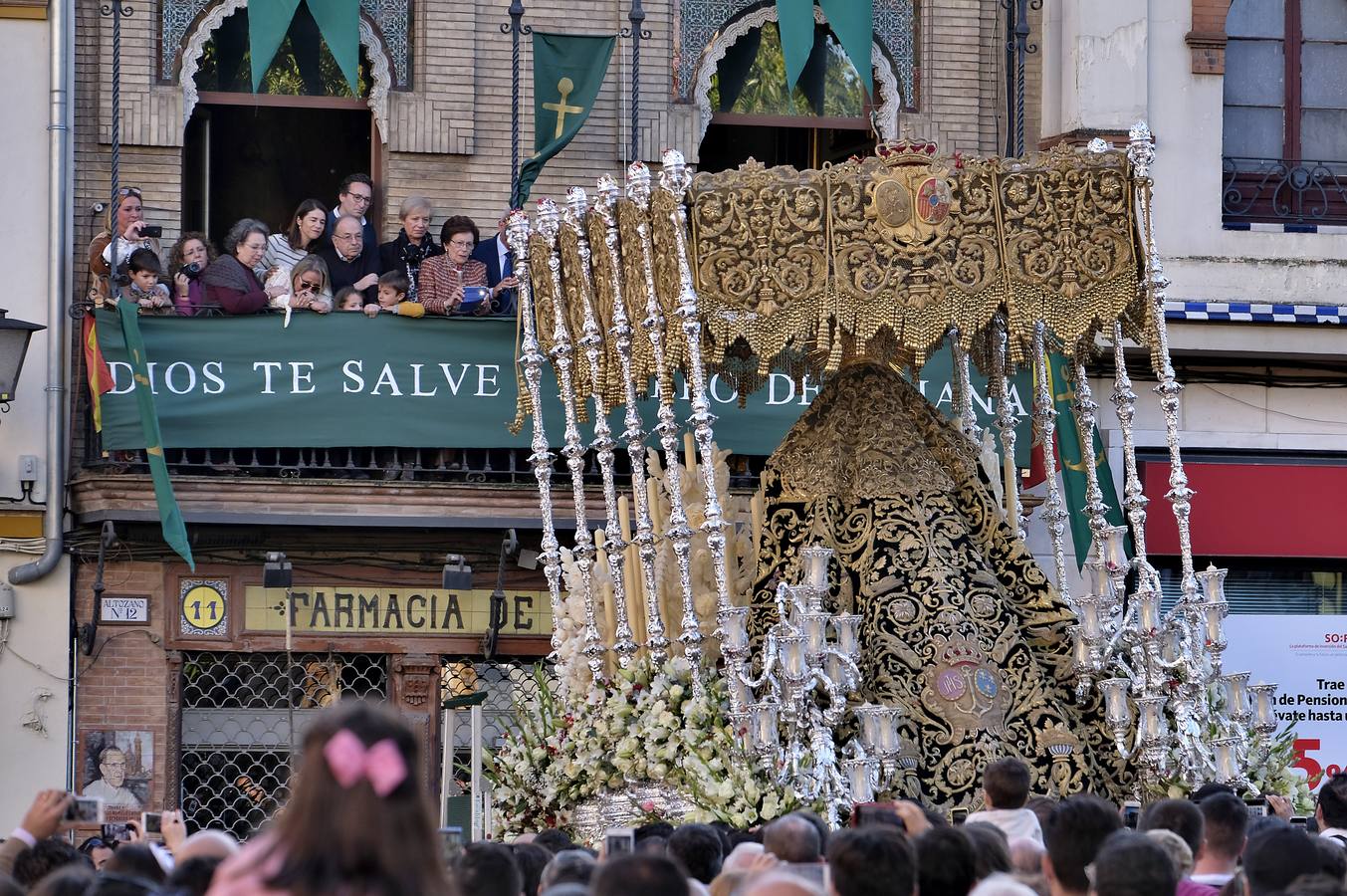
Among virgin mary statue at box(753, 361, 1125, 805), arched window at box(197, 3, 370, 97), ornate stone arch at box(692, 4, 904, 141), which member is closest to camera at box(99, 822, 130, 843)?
virgin mary statue at box(753, 361, 1125, 805)

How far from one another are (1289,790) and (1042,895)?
6091mm

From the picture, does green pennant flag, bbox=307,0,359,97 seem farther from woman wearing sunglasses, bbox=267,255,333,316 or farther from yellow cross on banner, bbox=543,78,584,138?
yellow cross on banner, bbox=543,78,584,138

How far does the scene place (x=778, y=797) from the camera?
10.8 meters

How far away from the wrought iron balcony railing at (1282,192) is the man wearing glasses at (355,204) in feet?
18.7

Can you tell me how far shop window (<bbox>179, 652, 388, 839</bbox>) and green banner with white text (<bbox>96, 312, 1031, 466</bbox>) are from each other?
1414 mm

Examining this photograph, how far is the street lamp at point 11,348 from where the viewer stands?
559 inches

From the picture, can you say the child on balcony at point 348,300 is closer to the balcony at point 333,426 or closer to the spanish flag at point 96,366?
the balcony at point 333,426

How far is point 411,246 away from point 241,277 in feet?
3.61

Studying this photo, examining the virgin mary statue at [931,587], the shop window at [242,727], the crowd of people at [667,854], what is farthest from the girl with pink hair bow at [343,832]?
the shop window at [242,727]

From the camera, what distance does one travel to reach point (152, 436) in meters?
14.5

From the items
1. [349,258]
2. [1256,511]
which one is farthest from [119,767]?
[1256,511]

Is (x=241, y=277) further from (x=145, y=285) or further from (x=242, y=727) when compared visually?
(x=242, y=727)

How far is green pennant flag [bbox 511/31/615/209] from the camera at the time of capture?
15.5 metres

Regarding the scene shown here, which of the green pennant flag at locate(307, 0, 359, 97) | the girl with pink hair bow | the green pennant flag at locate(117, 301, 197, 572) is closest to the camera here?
the girl with pink hair bow
